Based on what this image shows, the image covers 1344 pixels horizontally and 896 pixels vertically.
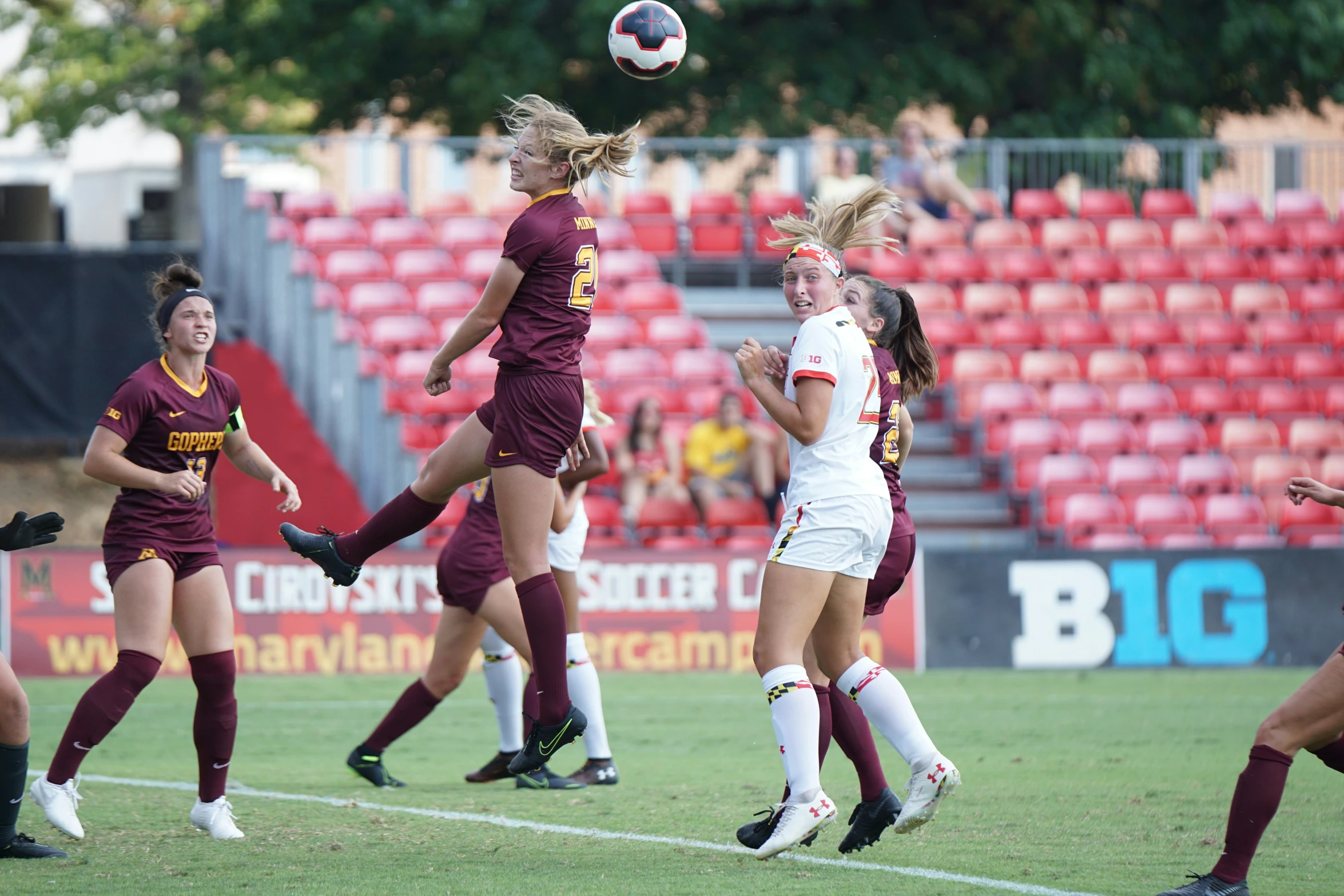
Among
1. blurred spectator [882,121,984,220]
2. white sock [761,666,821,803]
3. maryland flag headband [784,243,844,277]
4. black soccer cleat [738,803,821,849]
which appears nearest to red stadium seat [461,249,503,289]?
blurred spectator [882,121,984,220]

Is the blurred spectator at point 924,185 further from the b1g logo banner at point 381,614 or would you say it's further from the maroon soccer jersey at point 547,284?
the maroon soccer jersey at point 547,284

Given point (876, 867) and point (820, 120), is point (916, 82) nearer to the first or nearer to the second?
point (820, 120)

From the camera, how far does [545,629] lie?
237 inches

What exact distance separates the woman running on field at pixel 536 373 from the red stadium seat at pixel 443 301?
9.99 metres

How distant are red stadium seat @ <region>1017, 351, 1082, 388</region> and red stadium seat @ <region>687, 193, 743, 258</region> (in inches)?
137

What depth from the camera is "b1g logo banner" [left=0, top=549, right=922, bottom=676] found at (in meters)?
12.6

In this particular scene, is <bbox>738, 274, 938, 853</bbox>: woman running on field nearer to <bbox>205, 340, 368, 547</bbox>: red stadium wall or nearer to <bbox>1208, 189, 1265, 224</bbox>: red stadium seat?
<bbox>205, 340, 368, 547</bbox>: red stadium wall

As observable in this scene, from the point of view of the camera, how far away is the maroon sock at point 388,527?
6164 mm

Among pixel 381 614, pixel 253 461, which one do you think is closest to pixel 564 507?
pixel 253 461

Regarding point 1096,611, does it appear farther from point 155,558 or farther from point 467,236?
point 155,558

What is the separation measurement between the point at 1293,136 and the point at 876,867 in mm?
30526

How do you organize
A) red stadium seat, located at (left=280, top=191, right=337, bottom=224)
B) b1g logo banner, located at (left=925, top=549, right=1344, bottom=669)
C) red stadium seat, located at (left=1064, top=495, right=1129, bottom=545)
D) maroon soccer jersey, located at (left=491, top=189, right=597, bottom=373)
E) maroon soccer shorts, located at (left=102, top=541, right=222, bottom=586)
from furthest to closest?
1. red stadium seat, located at (left=280, top=191, right=337, bottom=224)
2. red stadium seat, located at (left=1064, top=495, right=1129, bottom=545)
3. b1g logo banner, located at (left=925, top=549, right=1344, bottom=669)
4. maroon soccer shorts, located at (left=102, top=541, right=222, bottom=586)
5. maroon soccer jersey, located at (left=491, top=189, right=597, bottom=373)

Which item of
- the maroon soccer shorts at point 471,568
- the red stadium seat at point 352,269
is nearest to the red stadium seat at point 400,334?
the red stadium seat at point 352,269

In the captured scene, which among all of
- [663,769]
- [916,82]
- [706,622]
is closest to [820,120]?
[916,82]
